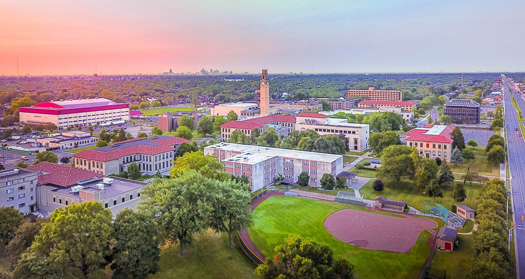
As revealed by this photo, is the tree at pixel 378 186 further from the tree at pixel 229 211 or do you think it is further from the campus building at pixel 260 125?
the campus building at pixel 260 125

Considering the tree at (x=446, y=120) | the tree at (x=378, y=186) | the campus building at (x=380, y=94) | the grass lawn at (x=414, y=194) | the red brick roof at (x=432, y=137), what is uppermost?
the campus building at (x=380, y=94)

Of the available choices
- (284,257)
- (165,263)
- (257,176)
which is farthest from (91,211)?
(257,176)

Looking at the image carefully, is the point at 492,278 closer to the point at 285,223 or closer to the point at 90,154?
the point at 285,223

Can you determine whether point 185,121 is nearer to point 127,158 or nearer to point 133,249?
point 127,158

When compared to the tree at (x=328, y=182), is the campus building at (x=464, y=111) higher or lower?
higher

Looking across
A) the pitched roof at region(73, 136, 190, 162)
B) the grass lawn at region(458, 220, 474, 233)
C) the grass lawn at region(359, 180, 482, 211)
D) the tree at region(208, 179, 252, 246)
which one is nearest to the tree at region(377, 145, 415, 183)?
the grass lawn at region(359, 180, 482, 211)

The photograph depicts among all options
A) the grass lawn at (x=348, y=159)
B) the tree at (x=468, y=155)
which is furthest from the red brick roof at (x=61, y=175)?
the tree at (x=468, y=155)

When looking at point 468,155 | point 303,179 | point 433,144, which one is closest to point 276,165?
point 303,179
